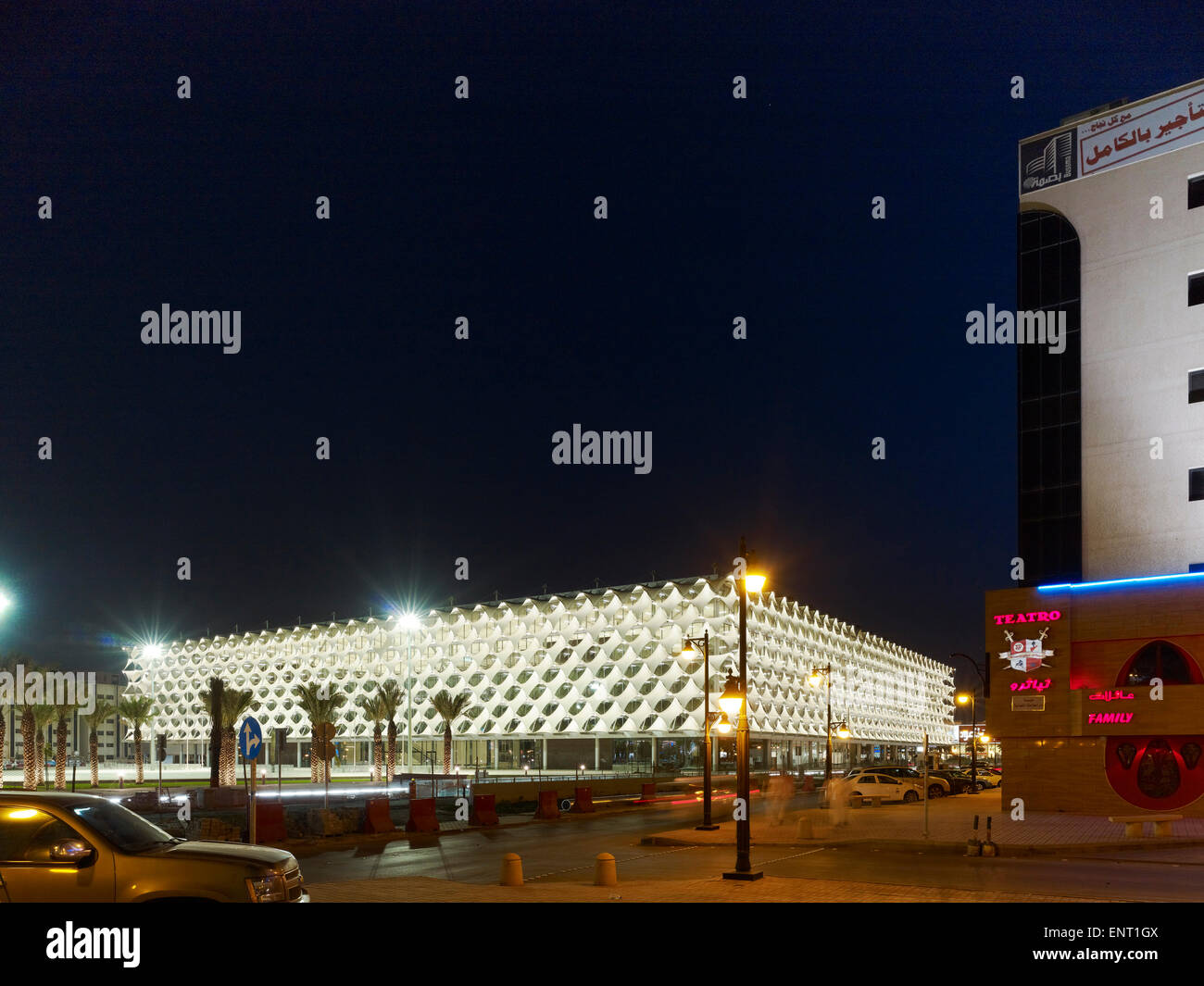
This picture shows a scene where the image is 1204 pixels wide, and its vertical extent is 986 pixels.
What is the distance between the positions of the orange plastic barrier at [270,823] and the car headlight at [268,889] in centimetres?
1700

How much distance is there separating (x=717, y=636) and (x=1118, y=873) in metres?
88.2

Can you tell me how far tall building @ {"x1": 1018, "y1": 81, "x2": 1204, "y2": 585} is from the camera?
3912 centimetres

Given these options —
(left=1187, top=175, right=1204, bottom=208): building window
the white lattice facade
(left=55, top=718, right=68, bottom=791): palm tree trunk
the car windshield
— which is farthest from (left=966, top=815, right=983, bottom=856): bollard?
the white lattice facade

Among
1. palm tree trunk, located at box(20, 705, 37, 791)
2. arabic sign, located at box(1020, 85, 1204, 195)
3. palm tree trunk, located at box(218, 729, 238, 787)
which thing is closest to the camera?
arabic sign, located at box(1020, 85, 1204, 195)

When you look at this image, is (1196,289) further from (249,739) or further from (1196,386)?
(249,739)

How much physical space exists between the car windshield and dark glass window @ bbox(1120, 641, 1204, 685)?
114 ft

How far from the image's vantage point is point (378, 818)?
1220 inches

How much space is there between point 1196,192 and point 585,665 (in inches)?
3488

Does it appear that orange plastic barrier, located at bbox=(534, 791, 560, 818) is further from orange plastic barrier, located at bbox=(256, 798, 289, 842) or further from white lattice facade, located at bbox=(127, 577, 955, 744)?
white lattice facade, located at bbox=(127, 577, 955, 744)

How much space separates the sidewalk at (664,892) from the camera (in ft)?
54.1

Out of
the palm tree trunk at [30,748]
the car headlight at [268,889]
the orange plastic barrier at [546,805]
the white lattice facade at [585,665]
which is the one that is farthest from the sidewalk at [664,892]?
the white lattice facade at [585,665]

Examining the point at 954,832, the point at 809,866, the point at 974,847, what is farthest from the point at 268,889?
the point at 954,832

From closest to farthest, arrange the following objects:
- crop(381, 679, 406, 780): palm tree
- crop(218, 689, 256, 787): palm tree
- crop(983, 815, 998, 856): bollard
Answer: crop(983, 815, 998, 856): bollard → crop(218, 689, 256, 787): palm tree → crop(381, 679, 406, 780): palm tree
